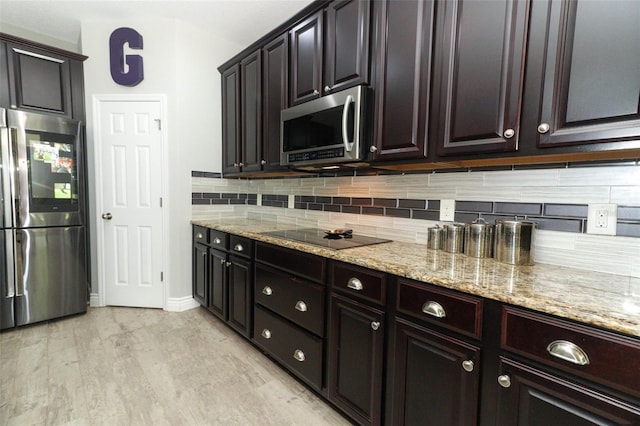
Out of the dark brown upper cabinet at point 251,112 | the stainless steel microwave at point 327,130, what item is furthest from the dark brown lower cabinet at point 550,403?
the dark brown upper cabinet at point 251,112

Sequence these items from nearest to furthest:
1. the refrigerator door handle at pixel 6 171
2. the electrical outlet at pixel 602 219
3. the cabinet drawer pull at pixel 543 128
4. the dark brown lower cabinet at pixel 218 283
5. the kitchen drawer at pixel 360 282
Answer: the cabinet drawer pull at pixel 543 128 → the electrical outlet at pixel 602 219 → the kitchen drawer at pixel 360 282 → the refrigerator door handle at pixel 6 171 → the dark brown lower cabinet at pixel 218 283

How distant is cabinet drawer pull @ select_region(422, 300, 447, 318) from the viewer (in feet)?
3.57

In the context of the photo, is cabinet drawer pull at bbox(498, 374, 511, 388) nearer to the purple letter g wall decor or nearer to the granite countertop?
the granite countertop

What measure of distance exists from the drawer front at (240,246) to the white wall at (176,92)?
0.91 meters

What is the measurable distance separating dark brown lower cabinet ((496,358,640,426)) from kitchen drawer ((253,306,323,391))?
920 millimetres

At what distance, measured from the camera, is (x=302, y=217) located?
2713 mm

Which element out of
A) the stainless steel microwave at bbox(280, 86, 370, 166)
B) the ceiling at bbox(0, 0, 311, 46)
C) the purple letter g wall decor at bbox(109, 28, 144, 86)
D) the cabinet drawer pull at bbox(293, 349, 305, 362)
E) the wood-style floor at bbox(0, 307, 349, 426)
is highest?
the ceiling at bbox(0, 0, 311, 46)

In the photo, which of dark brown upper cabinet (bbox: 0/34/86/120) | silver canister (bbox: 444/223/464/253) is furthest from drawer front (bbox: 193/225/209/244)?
silver canister (bbox: 444/223/464/253)

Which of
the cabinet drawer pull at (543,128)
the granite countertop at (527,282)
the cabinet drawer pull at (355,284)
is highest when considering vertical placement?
the cabinet drawer pull at (543,128)

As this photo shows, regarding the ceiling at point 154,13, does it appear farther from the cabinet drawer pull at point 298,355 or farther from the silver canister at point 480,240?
the cabinet drawer pull at point 298,355

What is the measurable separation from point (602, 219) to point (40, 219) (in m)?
3.81

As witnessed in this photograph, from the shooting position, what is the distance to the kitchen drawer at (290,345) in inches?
65.0

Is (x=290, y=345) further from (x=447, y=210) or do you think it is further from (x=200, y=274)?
(x=200, y=274)

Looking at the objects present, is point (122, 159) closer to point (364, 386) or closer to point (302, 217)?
point (302, 217)
